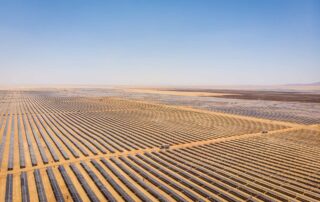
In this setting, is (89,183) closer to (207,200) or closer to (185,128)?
(207,200)

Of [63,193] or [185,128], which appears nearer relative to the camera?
[63,193]

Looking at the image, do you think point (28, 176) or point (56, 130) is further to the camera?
point (56, 130)

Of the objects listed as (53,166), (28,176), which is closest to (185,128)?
(53,166)

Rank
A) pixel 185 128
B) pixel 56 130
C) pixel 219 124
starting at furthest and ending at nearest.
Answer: pixel 219 124, pixel 185 128, pixel 56 130

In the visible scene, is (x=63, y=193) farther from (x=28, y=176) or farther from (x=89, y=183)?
(x=28, y=176)

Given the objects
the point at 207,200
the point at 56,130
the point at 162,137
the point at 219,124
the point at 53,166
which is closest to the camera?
the point at 207,200

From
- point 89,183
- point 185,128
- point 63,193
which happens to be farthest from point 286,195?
point 185,128

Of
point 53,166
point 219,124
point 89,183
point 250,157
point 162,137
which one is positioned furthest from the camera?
point 219,124

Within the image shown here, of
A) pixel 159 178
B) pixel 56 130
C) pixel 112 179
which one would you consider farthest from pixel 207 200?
pixel 56 130

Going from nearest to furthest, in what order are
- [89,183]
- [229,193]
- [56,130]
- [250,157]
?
[229,193] → [89,183] → [250,157] → [56,130]
